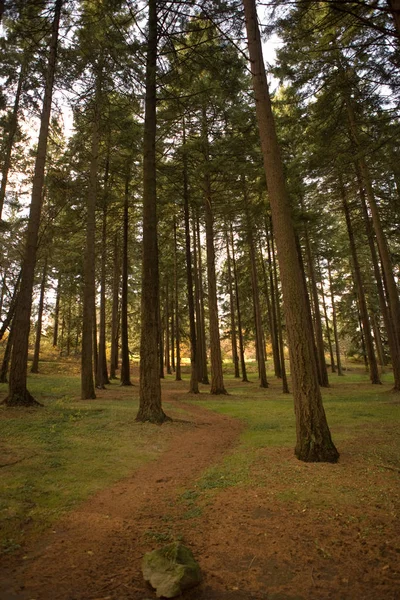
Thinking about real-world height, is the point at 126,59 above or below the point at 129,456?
above

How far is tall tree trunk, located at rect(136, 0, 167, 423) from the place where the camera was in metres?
9.02

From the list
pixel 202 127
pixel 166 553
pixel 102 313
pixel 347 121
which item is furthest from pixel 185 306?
pixel 166 553

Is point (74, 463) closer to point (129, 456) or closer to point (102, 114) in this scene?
point (129, 456)

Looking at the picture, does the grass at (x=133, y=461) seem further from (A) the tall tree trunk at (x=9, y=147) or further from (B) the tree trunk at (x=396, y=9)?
(A) the tall tree trunk at (x=9, y=147)

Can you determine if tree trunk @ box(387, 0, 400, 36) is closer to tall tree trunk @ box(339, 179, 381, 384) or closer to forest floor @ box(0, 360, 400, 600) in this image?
forest floor @ box(0, 360, 400, 600)

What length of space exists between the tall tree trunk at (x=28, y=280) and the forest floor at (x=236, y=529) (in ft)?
14.1

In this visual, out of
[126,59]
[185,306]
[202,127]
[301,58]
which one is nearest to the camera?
[126,59]

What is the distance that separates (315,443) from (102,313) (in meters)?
14.2

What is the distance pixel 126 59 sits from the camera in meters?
10.0

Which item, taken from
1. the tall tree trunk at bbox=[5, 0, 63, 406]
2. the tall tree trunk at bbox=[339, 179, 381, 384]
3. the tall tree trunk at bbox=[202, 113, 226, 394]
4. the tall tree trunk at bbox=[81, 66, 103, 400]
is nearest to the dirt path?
the tall tree trunk at bbox=[5, 0, 63, 406]

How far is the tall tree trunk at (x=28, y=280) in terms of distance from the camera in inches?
376

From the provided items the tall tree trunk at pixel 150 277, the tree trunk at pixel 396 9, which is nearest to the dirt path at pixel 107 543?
the tall tree trunk at pixel 150 277

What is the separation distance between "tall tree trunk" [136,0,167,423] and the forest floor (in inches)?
102

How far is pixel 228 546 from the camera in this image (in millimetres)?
3197
